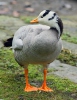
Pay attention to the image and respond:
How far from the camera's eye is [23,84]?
450 cm

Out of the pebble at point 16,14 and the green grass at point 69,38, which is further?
the pebble at point 16,14

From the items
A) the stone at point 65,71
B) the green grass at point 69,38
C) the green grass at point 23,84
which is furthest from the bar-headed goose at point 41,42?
the green grass at point 69,38

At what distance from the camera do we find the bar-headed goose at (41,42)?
399cm

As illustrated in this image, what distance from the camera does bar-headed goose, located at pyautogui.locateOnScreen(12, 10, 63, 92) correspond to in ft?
13.1

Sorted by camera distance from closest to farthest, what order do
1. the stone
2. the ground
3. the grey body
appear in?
1. the grey body
2. the ground
3. the stone

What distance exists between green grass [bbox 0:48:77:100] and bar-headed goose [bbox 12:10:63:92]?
0.42ft

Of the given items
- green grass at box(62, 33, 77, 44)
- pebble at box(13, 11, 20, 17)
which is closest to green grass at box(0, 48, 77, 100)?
green grass at box(62, 33, 77, 44)

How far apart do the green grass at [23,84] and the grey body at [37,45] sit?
342mm

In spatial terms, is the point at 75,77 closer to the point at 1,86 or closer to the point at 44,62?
the point at 44,62

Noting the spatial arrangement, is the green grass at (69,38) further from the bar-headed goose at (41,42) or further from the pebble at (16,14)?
the pebble at (16,14)

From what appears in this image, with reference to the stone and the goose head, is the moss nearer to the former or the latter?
the stone

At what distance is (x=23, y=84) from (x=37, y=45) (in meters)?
0.72

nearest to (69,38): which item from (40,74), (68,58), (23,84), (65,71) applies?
(68,58)

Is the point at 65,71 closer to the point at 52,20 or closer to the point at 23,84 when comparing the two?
the point at 23,84
